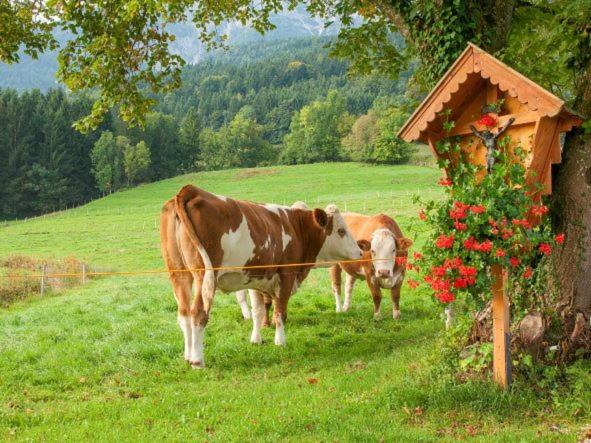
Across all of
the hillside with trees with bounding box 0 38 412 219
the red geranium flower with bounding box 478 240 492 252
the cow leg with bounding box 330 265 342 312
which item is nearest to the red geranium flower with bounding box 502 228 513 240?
the red geranium flower with bounding box 478 240 492 252

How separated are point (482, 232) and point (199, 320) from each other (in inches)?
181

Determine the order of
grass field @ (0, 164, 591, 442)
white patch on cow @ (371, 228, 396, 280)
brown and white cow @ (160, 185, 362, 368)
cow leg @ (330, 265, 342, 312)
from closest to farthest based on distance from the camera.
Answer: grass field @ (0, 164, 591, 442) → brown and white cow @ (160, 185, 362, 368) → white patch on cow @ (371, 228, 396, 280) → cow leg @ (330, 265, 342, 312)

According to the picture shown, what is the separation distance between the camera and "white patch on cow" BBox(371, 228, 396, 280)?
38.0 ft

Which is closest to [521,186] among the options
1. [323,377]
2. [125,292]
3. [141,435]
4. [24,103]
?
[323,377]

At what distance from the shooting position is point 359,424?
598 cm

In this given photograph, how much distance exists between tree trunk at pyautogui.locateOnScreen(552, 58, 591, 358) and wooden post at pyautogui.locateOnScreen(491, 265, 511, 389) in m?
0.94

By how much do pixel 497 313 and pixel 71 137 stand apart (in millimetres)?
93728

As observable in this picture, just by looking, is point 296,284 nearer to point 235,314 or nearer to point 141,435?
point 235,314

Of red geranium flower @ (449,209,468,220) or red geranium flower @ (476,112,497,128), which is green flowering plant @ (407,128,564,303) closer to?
red geranium flower @ (449,209,468,220)

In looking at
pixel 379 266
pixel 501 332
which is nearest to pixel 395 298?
pixel 379 266

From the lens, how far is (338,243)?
480 inches

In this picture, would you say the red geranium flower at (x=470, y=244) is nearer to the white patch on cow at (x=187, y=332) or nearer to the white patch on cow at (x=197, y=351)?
the white patch on cow at (x=197, y=351)

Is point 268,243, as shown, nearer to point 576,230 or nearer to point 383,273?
point 383,273

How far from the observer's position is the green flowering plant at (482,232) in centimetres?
616
